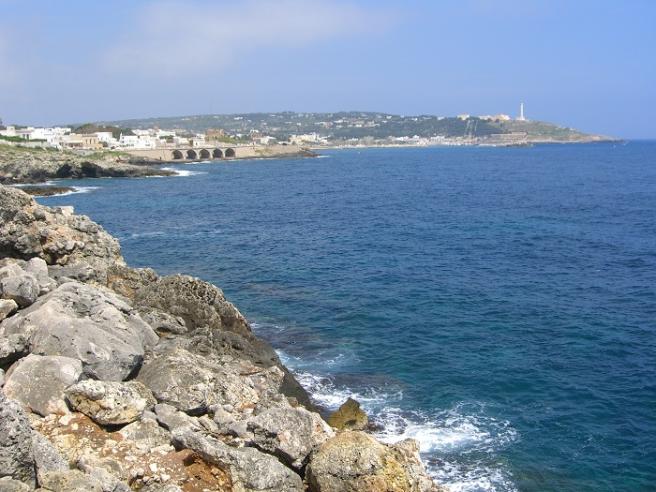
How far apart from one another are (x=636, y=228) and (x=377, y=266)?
1012 inches

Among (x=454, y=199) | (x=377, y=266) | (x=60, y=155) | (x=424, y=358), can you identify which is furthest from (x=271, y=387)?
(x=60, y=155)

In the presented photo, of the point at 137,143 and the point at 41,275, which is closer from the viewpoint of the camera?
the point at 41,275

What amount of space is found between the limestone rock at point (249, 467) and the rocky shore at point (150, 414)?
0.02 metres

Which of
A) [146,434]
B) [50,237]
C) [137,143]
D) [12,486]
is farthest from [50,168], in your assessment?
[12,486]

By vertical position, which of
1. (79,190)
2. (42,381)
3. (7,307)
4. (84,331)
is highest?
(79,190)

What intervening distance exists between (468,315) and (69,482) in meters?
23.7

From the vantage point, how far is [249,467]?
35.4ft

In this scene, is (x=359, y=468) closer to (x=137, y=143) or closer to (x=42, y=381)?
(x=42, y=381)

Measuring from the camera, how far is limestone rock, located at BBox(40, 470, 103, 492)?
9215mm

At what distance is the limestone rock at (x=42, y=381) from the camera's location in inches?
483

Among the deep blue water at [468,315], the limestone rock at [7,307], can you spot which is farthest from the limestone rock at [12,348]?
the deep blue water at [468,315]

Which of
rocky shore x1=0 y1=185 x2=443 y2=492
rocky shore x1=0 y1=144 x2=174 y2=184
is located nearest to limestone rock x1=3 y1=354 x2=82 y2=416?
rocky shore x1=0 y1=185 x2=443 y2=492

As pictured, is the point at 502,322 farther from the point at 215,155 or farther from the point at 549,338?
the point at 215,155

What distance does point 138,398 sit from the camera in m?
12.8
